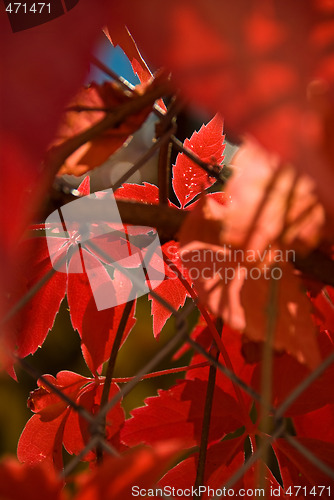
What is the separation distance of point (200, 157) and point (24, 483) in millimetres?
426

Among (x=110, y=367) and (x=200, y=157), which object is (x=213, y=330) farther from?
(x=200, y=157)

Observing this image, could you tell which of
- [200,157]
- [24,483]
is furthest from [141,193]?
[24,483]

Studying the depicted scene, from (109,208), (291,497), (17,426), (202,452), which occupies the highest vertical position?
(109,208)

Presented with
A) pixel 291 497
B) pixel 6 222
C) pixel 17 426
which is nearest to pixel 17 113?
pixel 6 222

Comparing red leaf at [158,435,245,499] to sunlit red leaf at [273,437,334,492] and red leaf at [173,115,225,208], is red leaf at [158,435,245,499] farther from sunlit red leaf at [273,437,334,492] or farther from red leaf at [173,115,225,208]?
red leaf at [173,115,225,208]

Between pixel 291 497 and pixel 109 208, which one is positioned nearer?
pixel 109 208

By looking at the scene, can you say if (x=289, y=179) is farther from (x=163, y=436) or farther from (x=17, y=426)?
(x=17, y=426)

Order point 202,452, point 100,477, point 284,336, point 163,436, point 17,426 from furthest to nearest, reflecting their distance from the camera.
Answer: point 17,426 → point 163,436 → point 202,452 → point 284,336 → point 100,477

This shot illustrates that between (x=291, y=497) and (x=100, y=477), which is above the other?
(x=100, y=477)

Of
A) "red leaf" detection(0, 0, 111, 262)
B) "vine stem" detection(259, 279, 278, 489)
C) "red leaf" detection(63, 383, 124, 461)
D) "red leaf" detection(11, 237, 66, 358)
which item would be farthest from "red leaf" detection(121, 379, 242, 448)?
"red leaf" detection(0, 0, 111, 262)

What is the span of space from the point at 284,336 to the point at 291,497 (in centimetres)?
26

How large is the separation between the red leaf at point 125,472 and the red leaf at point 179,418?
33 centimetres

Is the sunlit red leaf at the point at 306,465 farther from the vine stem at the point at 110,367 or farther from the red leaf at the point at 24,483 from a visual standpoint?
the red leaf at the point at 24,483

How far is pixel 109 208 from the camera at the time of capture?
35 cm
